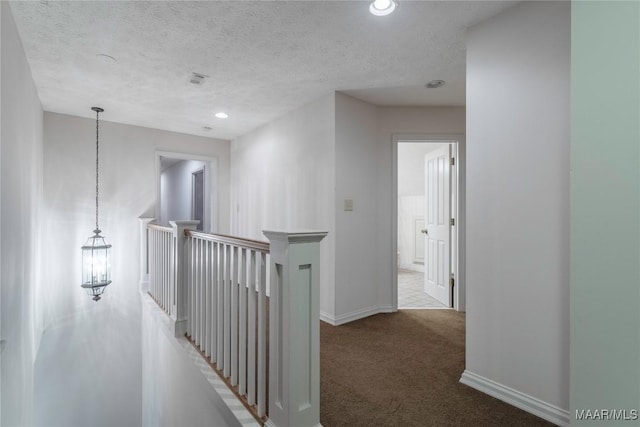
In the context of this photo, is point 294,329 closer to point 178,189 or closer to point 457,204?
point 457,204

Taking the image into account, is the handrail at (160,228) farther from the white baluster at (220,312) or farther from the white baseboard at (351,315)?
the white baseboard at (351,315)

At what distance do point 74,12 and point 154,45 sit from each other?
447 mm

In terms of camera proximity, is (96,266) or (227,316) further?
(96,266)

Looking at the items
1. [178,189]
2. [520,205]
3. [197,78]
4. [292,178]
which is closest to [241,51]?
[197,78]

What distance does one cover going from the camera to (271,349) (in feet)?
4.71

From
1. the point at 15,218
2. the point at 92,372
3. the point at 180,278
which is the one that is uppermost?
the point at 15,218

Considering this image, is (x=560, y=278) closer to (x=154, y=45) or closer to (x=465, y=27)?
(x=465, y=27)

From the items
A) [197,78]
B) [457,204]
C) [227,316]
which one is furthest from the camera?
[457,204]

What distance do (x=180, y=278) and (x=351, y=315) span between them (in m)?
1.59

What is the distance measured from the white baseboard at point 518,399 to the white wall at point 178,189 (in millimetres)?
5537

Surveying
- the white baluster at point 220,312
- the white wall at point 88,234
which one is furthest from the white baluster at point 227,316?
the white wall at point 88,234

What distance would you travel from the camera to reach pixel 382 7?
172 cm

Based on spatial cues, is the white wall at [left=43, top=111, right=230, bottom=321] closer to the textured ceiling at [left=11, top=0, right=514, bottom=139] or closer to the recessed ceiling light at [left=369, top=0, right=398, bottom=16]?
the textured ceiling at [left=11, top=0, right=514, bottom=139]

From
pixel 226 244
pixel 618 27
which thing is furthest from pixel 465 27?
pixel 226 244
